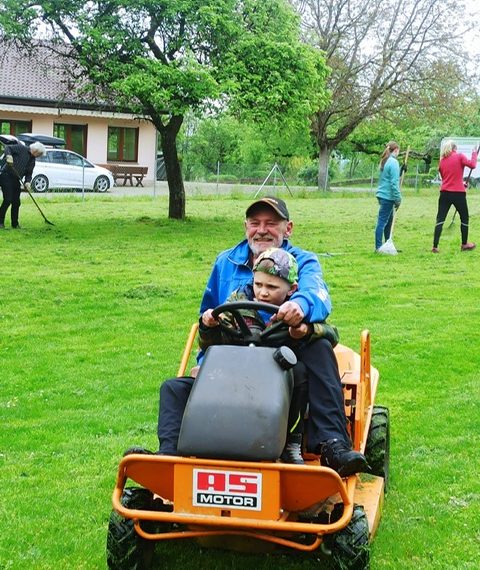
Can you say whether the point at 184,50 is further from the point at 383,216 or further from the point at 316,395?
the point at 316,395

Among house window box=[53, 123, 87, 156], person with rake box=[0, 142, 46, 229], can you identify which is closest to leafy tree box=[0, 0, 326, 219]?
person with rake box=[0, 142, 46, 229]

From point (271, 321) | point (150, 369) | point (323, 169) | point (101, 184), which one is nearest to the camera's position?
point (271, 321)

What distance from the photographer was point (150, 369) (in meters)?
7.70

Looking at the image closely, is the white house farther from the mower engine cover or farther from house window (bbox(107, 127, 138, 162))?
the mower engine cover

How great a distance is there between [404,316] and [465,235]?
5.54m

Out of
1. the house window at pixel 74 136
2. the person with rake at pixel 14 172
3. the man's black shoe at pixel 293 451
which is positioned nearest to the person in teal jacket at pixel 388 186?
the person with rake at pixel 14 172

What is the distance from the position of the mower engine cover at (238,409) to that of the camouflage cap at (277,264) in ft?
1.73

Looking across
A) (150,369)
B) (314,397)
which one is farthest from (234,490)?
(150,369)

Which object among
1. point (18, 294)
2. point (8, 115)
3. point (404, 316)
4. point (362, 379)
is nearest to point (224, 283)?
point (362, 379)

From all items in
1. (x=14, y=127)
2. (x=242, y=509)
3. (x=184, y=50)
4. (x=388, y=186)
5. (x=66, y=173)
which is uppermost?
(x=184, y=50)

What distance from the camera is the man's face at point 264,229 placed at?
4742 mm

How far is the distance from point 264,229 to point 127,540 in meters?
1.78

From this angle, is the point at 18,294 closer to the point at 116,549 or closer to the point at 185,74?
the point at 185,74

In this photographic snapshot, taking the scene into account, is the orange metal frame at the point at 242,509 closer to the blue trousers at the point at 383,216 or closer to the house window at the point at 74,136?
the blue trousers at the point at 383,216
